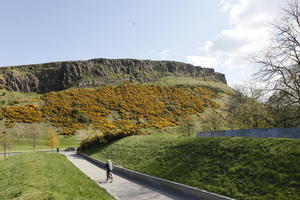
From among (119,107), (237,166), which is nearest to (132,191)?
(237,166)

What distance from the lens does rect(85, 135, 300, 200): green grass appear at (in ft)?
31.3

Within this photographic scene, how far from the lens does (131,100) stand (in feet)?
285

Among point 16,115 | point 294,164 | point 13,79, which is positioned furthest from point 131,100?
point 294,164

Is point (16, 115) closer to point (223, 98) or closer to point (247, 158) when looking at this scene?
point (247, 158)

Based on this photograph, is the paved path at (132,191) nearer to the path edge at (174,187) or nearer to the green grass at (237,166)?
the path edge at (174,187)

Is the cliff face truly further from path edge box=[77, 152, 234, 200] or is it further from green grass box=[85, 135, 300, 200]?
green grass box=[85, 135, 300, 200]

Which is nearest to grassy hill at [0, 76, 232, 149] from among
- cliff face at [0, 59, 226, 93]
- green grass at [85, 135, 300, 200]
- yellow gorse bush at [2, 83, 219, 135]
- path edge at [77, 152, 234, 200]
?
yellow gorse bush at [2, 83, 219, 135]

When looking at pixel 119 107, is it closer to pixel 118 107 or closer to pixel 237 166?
pixel 118 107

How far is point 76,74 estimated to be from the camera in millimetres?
105000

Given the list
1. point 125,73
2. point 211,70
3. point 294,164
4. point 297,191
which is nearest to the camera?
point 297,191

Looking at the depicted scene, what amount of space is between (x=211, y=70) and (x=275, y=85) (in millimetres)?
122453

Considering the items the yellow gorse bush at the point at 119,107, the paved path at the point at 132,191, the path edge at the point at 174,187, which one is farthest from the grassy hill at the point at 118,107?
the paved path at the point at 132,191

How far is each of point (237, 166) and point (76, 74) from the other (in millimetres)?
101650

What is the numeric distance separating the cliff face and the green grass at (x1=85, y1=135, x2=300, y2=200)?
288ft
